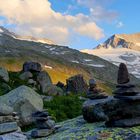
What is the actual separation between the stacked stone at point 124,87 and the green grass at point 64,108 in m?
18.8

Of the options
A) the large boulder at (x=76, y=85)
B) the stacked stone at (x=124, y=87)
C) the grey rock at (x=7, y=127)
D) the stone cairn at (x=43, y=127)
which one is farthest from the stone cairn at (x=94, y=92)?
the large boulder at (x=76, y=85)

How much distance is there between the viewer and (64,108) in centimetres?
4228

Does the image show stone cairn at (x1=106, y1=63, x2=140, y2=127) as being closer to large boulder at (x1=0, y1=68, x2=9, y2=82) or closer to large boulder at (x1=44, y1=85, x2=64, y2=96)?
large boulder at (x1=0, y1=68, x2=9, y2=82)

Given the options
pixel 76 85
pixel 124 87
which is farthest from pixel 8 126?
pixel 76 85

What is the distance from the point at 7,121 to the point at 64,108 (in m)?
20.9

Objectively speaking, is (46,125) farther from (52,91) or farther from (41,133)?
(52,91)

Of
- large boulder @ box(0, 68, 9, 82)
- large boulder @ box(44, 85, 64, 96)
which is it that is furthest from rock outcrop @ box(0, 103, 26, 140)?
large boulder @ box(44, 85, 64, 96)

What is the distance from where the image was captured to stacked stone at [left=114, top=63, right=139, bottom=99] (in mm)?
19688

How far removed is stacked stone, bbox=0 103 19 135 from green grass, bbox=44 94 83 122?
16427 millimetres

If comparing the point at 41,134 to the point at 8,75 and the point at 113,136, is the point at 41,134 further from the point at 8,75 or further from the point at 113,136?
the point at 8,75

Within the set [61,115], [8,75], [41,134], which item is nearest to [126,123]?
[41,134]

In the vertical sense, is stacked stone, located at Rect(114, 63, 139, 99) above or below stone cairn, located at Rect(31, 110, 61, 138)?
above

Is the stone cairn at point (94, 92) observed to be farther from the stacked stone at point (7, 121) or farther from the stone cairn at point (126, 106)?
the stacked stone at point (7, 121)

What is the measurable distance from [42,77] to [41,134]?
138 ft
